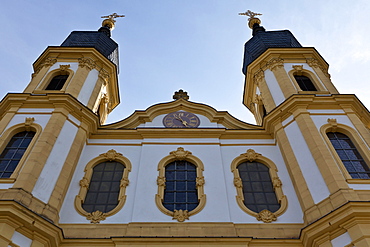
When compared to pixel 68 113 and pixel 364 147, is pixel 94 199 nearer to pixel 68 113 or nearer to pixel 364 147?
pixel 68 113

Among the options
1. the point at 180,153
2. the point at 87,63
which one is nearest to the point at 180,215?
the point at 180,153

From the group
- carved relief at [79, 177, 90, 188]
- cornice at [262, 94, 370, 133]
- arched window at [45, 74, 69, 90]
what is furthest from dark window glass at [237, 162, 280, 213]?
arched window at [45, 74, 69, 90]

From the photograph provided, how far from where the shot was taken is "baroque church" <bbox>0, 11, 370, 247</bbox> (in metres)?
11.0

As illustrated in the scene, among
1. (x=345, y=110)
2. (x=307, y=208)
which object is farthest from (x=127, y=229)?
(x=345, y=110)

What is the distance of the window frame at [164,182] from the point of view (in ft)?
40.0

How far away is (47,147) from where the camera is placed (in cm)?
1334

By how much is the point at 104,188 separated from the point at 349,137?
29.2ft

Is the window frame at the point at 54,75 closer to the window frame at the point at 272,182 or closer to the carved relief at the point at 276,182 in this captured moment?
the window frame at the point at 272,182

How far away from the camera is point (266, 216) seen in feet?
40.1

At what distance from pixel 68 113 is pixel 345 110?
10769 millimetres

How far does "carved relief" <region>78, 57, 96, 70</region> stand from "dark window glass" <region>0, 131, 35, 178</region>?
5.26 metres

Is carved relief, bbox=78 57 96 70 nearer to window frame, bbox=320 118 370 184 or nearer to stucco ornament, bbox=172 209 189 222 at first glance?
stucco ornament, bbox=172 209 189 222

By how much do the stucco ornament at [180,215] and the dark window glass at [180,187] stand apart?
17.7 inches

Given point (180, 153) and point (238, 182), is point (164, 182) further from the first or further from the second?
point (238, 182)
